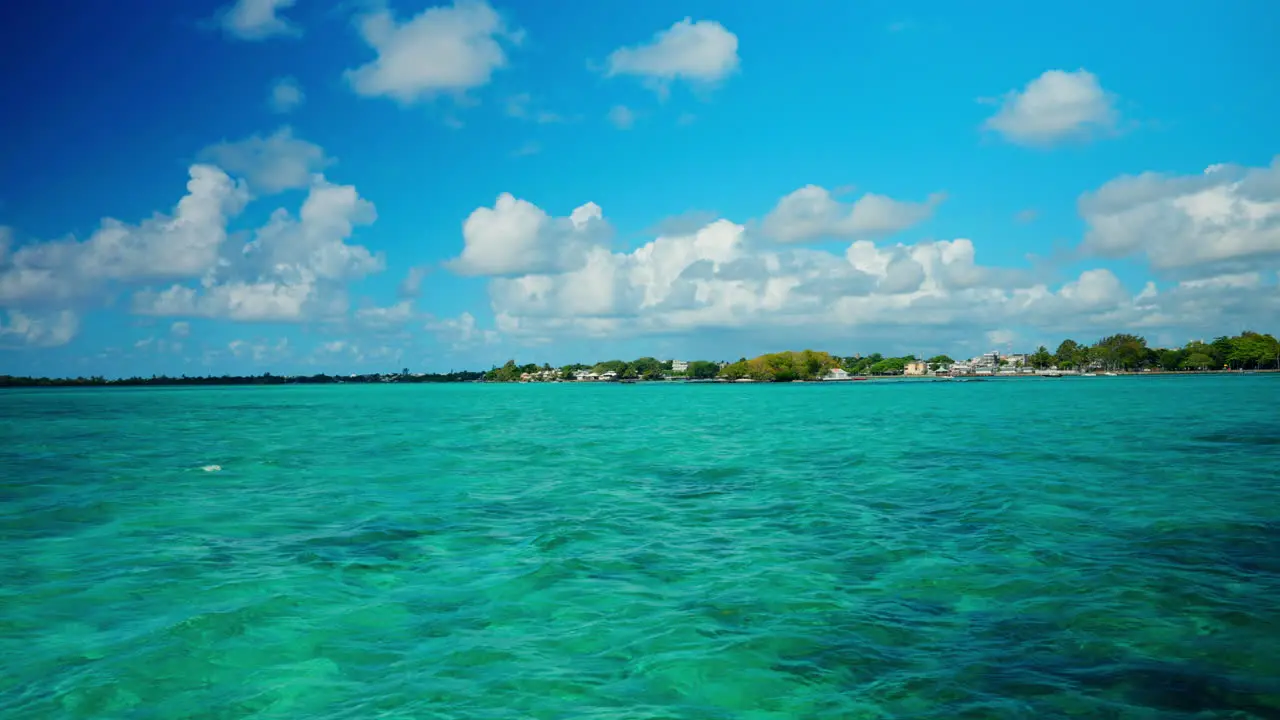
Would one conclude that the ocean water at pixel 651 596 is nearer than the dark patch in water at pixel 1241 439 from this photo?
Yes

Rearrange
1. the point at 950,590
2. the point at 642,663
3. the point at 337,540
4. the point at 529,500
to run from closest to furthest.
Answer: the point at 642,663, the point at 950,590, the point at 337,540, the point at 529,500

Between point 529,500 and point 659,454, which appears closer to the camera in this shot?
point 529,500

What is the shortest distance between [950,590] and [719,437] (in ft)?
115

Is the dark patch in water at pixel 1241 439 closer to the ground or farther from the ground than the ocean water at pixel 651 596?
closer to the ground

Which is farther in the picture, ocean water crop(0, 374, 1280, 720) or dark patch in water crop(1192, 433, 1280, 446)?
dark patch in water crop(1192, 433, 1280, 446)

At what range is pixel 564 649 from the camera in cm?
957

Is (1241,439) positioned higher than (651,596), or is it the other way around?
(651,596)

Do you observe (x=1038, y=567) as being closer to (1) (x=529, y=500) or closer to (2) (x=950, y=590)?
(2) (x=950, y=590)

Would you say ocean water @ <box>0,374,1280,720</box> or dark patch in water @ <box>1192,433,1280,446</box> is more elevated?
ocean water @ <box>0,374,1280,720</box>

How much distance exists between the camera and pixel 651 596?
38.7ft

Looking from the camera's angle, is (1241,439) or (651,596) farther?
(1241,439)

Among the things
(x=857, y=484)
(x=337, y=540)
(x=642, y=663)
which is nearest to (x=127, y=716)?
(x=642, y=663)

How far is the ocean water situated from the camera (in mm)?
8109

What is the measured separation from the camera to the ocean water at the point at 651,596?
319 inches
